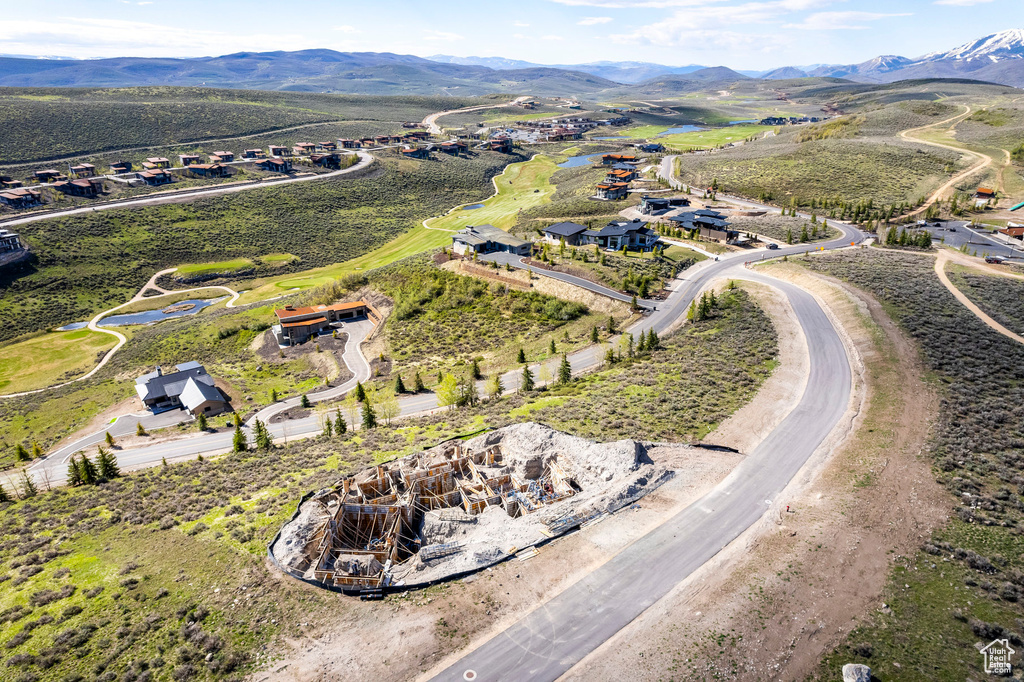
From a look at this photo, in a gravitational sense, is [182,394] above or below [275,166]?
below

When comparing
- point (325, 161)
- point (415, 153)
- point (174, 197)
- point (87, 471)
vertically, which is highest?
point (415, 153)

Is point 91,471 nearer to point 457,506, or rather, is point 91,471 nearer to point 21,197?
point 457,506

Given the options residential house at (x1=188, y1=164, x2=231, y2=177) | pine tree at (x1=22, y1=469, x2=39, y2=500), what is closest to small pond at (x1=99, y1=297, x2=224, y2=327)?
pine tree at (x1=22, y1=469, x2=39, y2=500)

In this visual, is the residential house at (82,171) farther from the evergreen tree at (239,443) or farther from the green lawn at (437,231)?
the evergreen tree at (239,443)

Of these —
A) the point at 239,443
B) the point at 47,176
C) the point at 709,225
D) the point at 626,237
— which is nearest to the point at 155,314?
the point at 239,443

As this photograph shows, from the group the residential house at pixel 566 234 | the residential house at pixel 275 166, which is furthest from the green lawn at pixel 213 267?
the residential house at pixel 566 234

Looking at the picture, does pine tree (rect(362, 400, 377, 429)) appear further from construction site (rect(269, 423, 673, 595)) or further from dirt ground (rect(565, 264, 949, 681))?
dirt ground (rect(565, 264, 949, 681))

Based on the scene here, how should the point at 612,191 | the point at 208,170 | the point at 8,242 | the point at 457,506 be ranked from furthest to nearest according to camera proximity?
1. the point at 208,170
2. the point at 612,191
3. the point at 8,242
4. the point at 457,506
